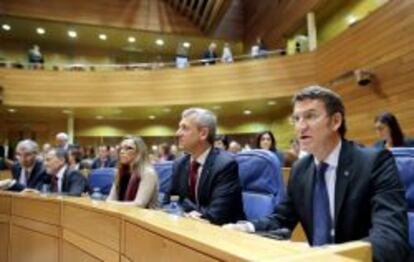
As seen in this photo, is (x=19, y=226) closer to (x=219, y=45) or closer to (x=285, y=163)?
(x=285, y=163)

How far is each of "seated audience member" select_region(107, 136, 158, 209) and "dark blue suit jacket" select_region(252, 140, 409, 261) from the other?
1378mm

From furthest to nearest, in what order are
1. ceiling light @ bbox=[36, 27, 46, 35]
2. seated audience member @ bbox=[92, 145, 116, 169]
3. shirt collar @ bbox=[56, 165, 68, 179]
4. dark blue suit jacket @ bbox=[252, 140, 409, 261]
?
ceiling light @ bbox=[36, 27, 46, 35]
seated audience member @ bbox=[92, 145, 116, 169]
shirt collar @ bbox=[56, 165, 68, 179]
dark blue suit jacket @ bbox=[252, 140, 409, 261]

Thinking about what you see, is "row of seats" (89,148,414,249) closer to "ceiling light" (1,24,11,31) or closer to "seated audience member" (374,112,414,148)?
"seated audience member" (374,112,414,148)

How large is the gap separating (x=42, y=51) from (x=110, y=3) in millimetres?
2904

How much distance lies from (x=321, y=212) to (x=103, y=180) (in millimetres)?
3193

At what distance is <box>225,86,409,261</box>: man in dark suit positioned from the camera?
1325mm

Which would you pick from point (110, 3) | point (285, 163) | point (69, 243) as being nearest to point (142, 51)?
point (110, 3)

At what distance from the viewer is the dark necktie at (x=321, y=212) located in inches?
59.4

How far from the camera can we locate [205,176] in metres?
2.33

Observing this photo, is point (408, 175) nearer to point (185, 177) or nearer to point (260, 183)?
point (260, 183)

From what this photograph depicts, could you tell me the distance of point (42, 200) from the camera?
2.60 metres

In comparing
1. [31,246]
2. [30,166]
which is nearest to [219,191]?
[31,246]

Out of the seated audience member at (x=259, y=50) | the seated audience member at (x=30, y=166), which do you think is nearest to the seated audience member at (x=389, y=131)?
the seated audience member at (x=30, y=166)

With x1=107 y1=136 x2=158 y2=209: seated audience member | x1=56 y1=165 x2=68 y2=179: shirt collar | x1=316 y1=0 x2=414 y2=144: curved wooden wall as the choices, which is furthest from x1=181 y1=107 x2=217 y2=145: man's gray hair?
x1=316 y1=0 x2=414 y2=144: curved wooden wall
